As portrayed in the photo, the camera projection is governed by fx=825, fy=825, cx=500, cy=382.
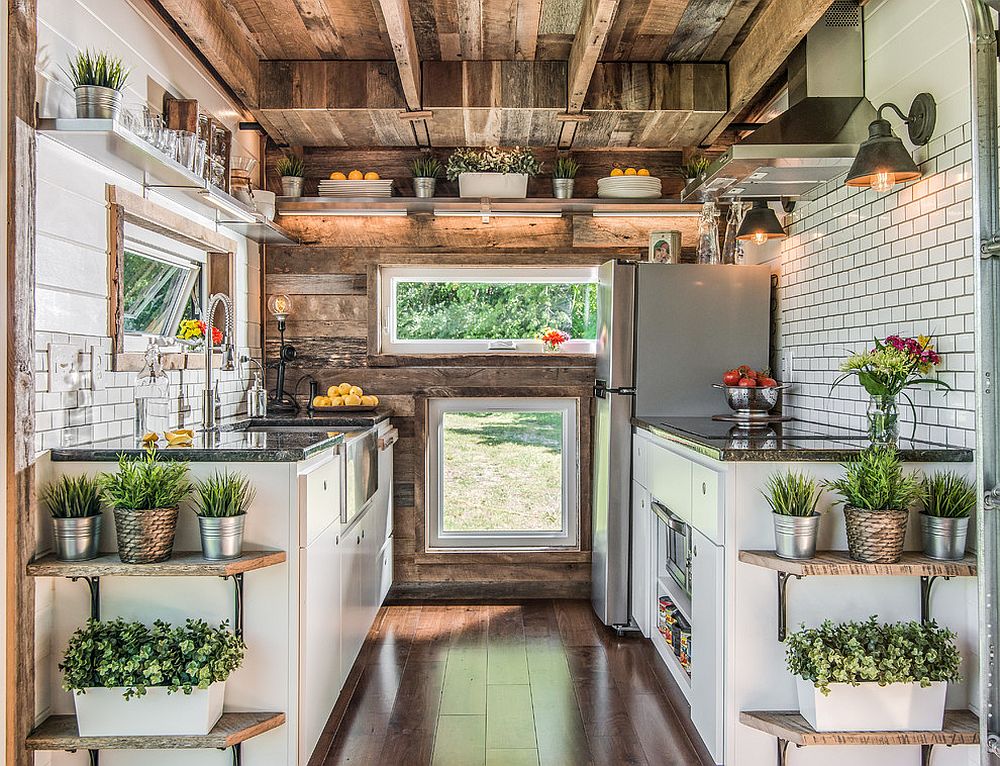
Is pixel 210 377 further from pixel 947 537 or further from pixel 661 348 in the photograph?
pixel 947 537

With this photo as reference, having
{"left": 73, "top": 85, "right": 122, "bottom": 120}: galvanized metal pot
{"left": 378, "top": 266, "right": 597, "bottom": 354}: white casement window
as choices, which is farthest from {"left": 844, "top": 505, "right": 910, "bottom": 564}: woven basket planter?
{"left": 378, "top": 266, "right": 597, "bottom": 354}: white casement window

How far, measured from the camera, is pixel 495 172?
426 cm

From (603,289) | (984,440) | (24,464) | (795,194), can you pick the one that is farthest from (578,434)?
(24,464)

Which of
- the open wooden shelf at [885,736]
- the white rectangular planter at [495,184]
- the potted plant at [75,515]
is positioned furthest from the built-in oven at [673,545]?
the potted plant at [75,515]

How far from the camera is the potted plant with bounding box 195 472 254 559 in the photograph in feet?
7.31

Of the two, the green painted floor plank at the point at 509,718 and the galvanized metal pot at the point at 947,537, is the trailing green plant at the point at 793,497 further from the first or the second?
the green painted floor plank at the point at 509,718

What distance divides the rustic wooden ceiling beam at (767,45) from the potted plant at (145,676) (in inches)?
109

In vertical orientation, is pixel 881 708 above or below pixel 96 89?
below

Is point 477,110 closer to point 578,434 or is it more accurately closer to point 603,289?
point 603,289

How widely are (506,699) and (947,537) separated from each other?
1.64m

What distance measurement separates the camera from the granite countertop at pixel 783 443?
2410 mm

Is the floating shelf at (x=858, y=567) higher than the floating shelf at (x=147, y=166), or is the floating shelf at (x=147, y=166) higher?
the floating shelf at (x=147, y=166)

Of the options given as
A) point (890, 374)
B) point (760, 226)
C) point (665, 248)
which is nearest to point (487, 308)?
point (665, 248)

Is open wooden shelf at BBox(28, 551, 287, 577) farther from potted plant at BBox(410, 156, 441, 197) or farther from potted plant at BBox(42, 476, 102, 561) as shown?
potted plant at BBox(410, 156, 441, 197)
